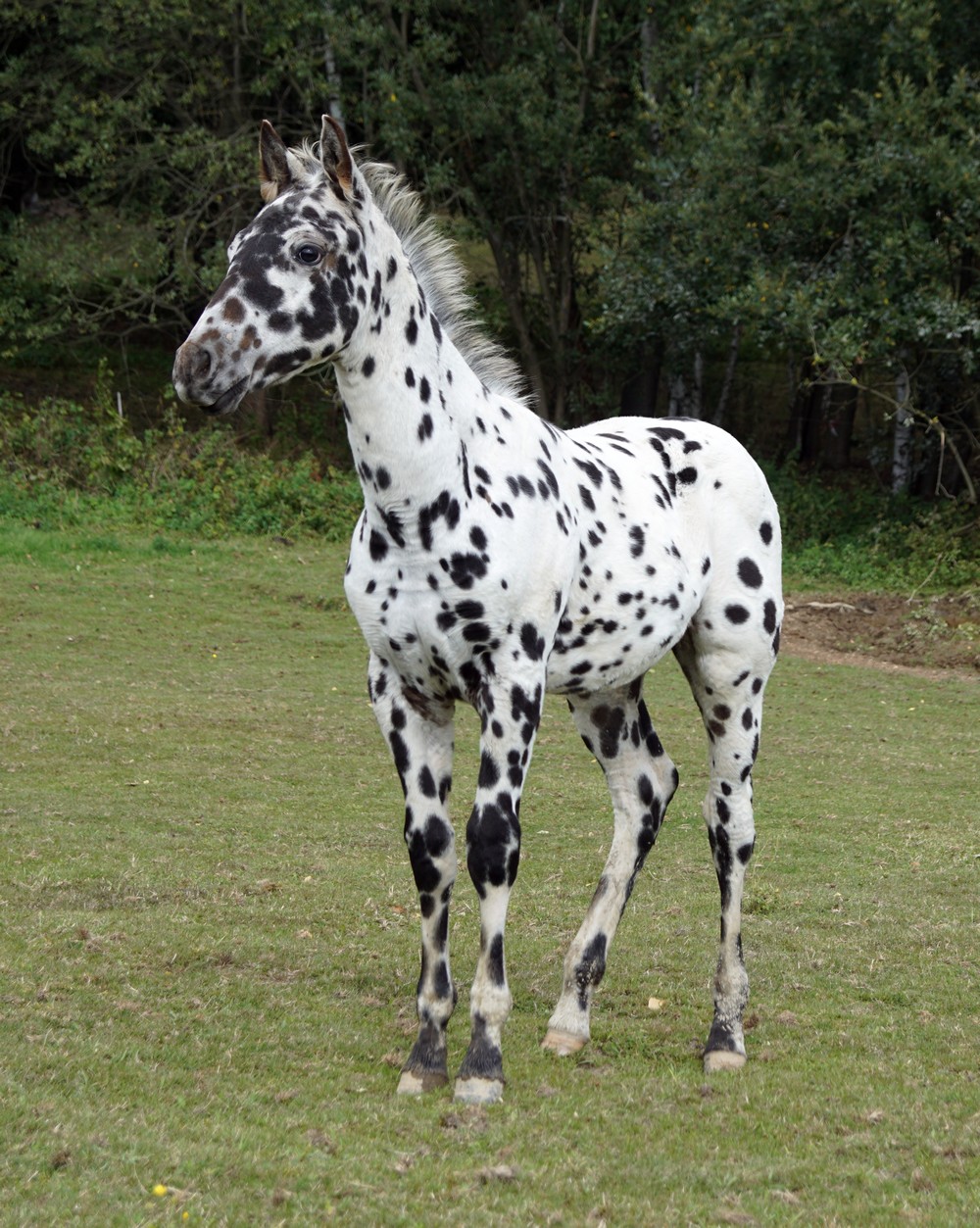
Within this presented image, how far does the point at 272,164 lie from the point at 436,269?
70 centimetres

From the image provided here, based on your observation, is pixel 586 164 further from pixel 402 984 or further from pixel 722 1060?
pixel 722 1060

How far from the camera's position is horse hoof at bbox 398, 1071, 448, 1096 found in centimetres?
457

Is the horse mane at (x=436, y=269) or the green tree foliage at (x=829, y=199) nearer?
the horse mane at (x=436, y=269)

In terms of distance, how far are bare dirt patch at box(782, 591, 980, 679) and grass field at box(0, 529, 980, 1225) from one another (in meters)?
3.14

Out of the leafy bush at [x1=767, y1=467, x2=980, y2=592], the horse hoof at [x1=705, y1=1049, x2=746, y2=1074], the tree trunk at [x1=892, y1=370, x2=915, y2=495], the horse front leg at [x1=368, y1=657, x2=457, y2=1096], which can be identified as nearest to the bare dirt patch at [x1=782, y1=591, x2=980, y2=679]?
the leafy bush at [x1=767, y1=467, x2=980, y2=592]

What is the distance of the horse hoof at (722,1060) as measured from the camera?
4.96 meters

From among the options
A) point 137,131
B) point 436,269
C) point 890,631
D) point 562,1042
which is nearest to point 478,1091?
point 562,1042

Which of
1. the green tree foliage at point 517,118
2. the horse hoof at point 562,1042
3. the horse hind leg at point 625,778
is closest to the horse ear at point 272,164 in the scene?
the horse hind leg at point 625,778

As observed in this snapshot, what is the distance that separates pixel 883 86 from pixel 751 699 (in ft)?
47.8

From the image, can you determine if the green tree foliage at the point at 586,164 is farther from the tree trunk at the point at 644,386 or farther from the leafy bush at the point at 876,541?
the leafy bush at the point at 876,541

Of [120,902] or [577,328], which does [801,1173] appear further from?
[577,328]

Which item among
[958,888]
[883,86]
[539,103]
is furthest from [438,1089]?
[539,103]

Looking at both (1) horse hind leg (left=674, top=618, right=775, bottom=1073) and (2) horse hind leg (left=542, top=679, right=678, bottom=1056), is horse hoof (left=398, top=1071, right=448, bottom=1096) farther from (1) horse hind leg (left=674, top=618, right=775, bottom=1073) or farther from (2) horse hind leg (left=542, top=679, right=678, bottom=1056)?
(1) horse hind leg (left=674, top=618, right=775, bottom=1073)

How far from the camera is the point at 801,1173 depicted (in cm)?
401
